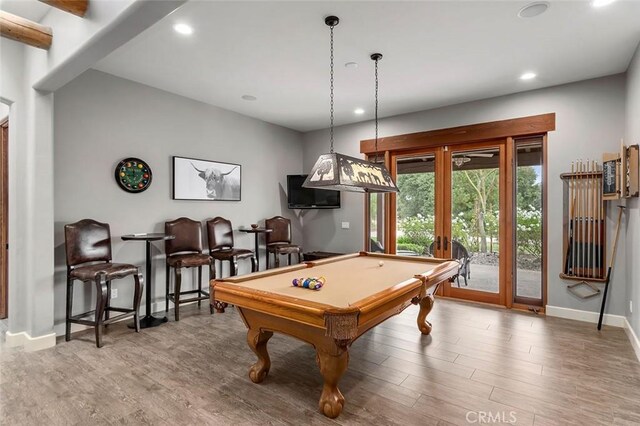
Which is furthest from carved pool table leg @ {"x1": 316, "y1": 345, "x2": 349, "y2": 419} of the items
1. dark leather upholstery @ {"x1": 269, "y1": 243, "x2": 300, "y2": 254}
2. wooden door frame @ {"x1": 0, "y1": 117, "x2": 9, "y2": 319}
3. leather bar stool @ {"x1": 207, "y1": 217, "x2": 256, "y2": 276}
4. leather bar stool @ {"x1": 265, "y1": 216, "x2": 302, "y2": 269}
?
wooden door frame @ {"x1": 0, "y1": 117, "x2": 9, "y2": 319}

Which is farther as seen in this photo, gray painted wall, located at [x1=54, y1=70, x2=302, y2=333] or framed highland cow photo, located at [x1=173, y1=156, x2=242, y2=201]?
framed highland cow photo, located at [x1=173, y1=156, x2=242, y2=201]

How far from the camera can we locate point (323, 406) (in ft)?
6.98

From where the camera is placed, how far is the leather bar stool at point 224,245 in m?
4.46

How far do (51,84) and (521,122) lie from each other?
17.6ft

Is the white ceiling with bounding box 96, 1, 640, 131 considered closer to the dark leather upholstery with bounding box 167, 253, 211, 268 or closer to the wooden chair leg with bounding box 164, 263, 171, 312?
the dark leather upholstery with bounding box 167, 253, 211, 268

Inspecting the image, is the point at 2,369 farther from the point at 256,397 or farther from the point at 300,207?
the point at 300,207

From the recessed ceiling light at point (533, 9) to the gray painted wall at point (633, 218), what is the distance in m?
1.33

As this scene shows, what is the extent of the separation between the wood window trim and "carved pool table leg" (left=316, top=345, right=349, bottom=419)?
12.8 feet

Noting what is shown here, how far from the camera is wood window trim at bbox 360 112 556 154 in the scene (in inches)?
168

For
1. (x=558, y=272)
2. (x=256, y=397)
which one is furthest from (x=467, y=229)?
(x=256, y=397)

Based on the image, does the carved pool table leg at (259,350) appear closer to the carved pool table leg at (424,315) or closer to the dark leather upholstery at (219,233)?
the carved pool table leg at (424,315)

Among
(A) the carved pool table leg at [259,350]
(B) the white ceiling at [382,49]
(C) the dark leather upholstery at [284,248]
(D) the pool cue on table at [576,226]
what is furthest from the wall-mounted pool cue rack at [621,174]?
(C) the dark leather upholstery at [284,248]

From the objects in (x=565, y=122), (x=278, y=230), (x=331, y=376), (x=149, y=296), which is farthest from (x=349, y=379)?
(x=565, y=122)

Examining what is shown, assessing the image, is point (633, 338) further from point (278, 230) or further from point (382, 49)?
point (278, 230)
